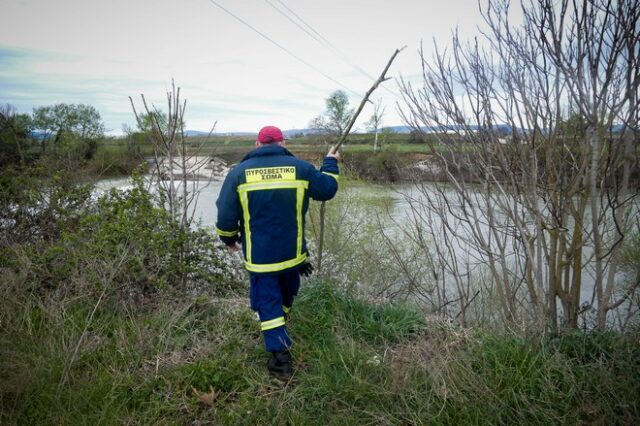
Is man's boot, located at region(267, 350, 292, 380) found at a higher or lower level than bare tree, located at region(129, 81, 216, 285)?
lower

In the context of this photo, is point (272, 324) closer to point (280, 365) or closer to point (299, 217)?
point (280, 365)

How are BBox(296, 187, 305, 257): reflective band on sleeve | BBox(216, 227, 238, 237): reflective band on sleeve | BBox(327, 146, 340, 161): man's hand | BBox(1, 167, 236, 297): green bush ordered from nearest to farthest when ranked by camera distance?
BBox(296, 187, 305, 257): reflective band on sleeve, BBox(216, 227, 238, 237): reflective band on sleeve, BBox(327, 146, 340, 161): man's hand, BBox(1, 167, 236, 297): green bush

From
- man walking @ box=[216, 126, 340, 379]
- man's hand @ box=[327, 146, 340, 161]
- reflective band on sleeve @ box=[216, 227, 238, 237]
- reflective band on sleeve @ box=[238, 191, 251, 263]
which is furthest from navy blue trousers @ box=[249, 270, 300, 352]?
man's hand @ box=[327, 146, 340, 161]

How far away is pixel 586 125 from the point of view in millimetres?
3500

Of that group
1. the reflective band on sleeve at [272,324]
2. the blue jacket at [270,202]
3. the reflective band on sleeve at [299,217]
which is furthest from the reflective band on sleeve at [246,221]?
the reflective band on sleeve at [272,324]

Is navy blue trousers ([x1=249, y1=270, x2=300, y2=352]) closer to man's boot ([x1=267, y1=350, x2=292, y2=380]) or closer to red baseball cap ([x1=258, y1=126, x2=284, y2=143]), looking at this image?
man's boot ([x1=267, y1=350, x2=292, y2=380])

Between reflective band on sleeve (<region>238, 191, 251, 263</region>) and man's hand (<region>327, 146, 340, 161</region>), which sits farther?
man's hand (<region>327, 146, 340, 161</region>)

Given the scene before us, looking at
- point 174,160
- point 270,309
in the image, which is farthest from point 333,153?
point 174,160

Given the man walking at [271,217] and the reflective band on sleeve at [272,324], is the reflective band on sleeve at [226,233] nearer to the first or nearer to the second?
the man walking at [271,217]

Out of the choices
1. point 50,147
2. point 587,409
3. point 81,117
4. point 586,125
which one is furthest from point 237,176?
point 81,117

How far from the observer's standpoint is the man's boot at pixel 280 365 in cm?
278

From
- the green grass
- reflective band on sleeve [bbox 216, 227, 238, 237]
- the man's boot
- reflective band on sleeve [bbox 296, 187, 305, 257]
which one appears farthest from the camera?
reflective band on sleeve [bbox 216, 227, 238, 237]

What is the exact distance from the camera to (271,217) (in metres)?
2.84

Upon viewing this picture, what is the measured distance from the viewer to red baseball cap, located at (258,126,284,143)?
10.0 ft
